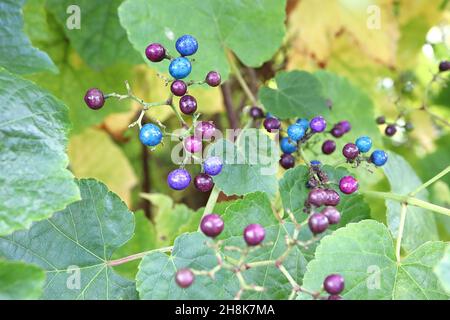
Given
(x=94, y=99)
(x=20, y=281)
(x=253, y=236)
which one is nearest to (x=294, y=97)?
(x=94, y=99)

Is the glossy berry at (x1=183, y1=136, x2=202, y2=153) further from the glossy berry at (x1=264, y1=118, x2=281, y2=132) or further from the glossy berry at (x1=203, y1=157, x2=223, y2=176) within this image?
the glossy berry at (x1=264, y1=118, x2=281, y2=132)

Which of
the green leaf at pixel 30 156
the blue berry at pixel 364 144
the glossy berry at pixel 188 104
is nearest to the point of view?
the green leaf at pixel 30 156

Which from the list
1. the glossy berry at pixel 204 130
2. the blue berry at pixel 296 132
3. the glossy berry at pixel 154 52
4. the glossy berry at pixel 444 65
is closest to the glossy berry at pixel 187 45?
the glossy berry at pixel 154 52

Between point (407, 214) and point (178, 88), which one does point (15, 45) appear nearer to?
point (178, 88)

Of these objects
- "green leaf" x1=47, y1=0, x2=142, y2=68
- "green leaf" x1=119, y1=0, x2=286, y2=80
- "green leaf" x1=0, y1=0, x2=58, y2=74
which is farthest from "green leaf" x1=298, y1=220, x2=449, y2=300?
"green leaf" x1=47, y1=0, x2=142, y2=68

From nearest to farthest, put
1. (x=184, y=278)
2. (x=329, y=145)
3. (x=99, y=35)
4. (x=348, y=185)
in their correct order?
(x=184, y=278) < (x=348, y=185) < (x=329, y=145) < (x=99, y=35)

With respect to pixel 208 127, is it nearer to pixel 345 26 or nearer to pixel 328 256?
pixel 328 256

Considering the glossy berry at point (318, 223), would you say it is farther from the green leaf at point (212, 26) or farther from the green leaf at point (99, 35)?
the green leaf at point (99, 35)
